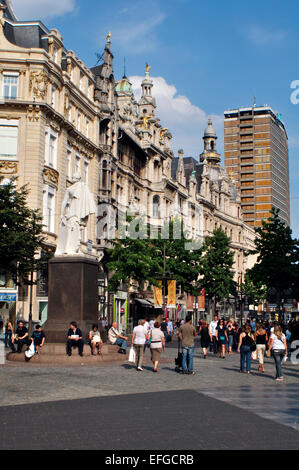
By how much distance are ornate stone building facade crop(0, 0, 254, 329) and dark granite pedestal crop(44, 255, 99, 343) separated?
391 cm

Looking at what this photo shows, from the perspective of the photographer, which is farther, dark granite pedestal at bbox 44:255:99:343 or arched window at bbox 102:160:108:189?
arched window at bbox 102:160:108:189

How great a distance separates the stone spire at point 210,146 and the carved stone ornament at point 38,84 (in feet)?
212

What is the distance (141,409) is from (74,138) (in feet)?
115

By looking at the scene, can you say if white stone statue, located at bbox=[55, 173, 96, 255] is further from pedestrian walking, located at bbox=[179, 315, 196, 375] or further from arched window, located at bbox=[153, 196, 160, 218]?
arched window, located at bbox=[153, 196, 160, 218]

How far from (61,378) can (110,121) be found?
125 feet

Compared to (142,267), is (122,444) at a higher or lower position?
lower

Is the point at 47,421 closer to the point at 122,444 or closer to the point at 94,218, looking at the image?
the point at 122,444

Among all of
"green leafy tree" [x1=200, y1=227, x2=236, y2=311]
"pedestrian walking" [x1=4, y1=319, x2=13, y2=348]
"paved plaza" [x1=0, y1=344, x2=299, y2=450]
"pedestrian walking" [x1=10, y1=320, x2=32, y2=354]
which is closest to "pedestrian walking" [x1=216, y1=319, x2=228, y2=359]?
"paved plaza" [x1=0, y1=344, x2=299, y2=450]

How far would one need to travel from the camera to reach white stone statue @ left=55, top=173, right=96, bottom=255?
2070cm

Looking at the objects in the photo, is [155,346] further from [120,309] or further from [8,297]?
[120,309]

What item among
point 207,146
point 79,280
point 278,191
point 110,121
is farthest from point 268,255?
point 278,191

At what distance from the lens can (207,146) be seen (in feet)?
346

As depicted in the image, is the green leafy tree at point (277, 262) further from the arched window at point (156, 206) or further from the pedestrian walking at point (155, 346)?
the pedestrian walking at point (155, 346)

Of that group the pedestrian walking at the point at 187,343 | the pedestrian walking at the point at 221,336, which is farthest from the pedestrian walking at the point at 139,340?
the pedestrian walking at the point at 221,336
